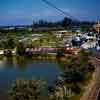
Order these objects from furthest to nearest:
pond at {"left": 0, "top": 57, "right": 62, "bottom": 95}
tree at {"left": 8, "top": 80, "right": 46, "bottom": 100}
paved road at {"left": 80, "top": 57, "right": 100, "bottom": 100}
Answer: pond at {"left": 0, "top": 57, "right": 62, "bottom": 95}
paved road at {"left": 80, "top": 57, "right": 100, "bottom": 100}
tree at {"left": 8, "top": 80, "right": 46, "bottom": 100}

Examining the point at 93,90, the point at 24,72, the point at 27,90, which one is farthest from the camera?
the point at 24,72

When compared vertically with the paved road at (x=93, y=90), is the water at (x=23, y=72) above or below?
below

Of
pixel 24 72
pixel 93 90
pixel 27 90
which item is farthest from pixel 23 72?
pixel 27 90

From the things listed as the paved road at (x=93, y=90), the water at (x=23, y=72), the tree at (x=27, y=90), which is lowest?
the water at (x=23, y=72)

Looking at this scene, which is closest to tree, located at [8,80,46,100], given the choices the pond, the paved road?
the paved road

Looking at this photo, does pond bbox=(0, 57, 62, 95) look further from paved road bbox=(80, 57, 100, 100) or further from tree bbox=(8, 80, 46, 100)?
tree bbox=(8, 80, 46, 100)

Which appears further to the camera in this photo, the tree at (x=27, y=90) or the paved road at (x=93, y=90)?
the paved road at (x=93, y=90)

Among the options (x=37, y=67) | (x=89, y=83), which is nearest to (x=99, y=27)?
(x=37, y=67)

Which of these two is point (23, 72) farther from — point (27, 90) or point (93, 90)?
point (27, 90)

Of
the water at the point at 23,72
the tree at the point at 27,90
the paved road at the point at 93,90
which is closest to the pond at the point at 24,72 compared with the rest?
the water at the point at 23,72

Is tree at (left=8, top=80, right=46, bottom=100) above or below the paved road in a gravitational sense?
above

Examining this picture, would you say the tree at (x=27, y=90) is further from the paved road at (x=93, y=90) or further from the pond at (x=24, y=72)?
the pond at (x=24, y=72)
